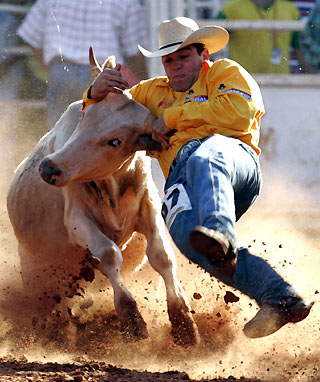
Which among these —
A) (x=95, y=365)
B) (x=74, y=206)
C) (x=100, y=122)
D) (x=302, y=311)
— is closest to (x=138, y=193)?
(x=74, y=206)

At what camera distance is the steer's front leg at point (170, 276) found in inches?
220

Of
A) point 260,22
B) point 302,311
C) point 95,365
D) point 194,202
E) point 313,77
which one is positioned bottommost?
point 313,77

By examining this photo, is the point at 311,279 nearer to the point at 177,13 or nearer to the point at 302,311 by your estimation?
the point at 302,311

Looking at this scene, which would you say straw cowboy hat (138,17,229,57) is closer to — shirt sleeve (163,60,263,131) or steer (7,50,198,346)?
shirt sleeve (163,60,263,131)

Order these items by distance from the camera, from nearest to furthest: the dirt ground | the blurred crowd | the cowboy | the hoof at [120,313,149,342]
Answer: the cowboy
the dirt ground
the hoof at [120,313,149,342]
the blurred crowd

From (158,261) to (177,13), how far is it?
170 inches

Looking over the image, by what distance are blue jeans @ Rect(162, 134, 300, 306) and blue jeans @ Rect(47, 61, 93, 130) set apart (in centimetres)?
403

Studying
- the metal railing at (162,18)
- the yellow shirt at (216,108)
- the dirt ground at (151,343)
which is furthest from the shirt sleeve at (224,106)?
the metal railing at (162,18)

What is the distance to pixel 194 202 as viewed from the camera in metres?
4.84

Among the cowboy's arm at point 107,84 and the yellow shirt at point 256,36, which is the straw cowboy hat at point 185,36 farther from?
the yellow shirt at point 256,36

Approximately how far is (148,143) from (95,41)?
12.3 ft

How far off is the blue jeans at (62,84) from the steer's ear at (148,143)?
141 inches

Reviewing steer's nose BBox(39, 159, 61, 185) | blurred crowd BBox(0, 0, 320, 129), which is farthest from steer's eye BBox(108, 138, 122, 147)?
blurred crowd BBox(0, 0, 320, 129)

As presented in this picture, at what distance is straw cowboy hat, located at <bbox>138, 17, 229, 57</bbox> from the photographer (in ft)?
17.8
